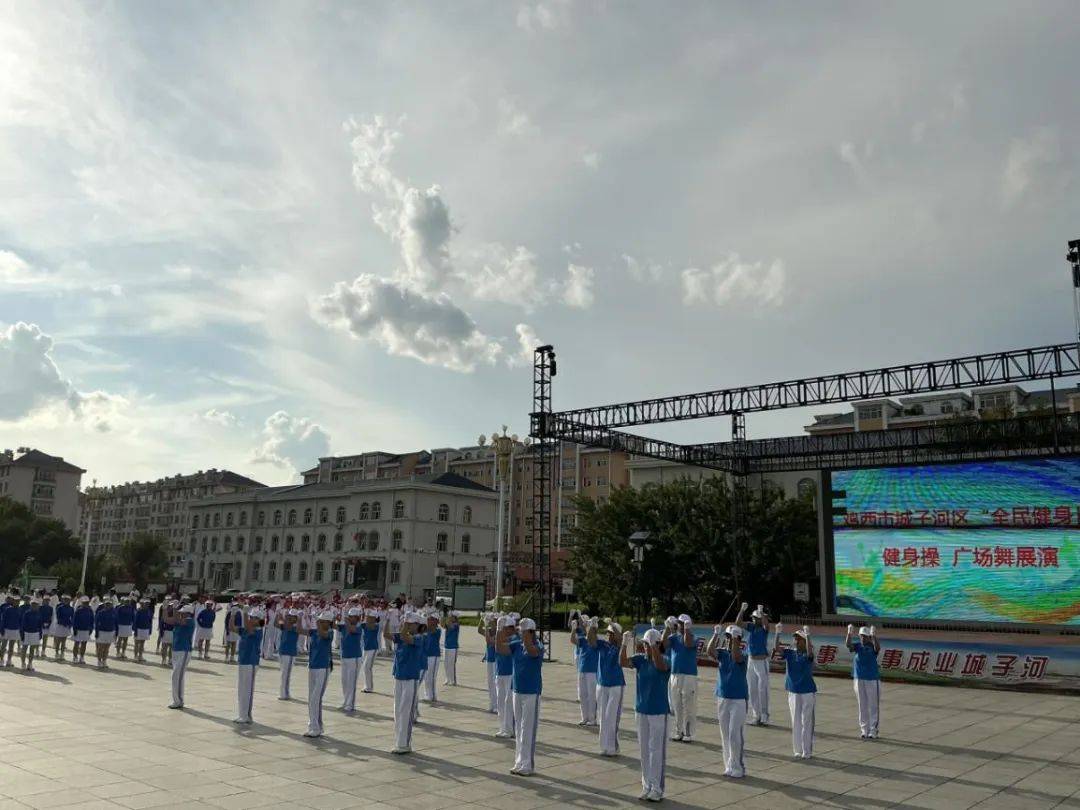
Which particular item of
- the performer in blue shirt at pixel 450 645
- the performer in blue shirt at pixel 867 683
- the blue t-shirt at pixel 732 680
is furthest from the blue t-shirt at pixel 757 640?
the performer in blue shirt at pixel 450 645

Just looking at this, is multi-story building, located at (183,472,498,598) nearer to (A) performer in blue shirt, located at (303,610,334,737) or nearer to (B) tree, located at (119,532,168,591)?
(B) tree, located at (119,532,168,591)

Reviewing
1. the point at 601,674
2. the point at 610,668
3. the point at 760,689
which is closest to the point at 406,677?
the point at 601,674

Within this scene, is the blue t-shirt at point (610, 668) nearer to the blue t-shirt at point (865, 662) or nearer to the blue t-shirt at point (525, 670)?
the blue t-shirt at point (525, 670)

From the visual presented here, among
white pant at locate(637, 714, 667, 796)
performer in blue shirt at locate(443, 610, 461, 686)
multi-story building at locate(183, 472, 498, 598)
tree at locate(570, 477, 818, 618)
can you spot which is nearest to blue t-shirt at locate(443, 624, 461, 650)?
performer in blue shirt at locate(443, 610, 461, 686)

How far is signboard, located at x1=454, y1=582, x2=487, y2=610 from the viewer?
42156 mm

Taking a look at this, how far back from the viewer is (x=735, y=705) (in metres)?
11.0

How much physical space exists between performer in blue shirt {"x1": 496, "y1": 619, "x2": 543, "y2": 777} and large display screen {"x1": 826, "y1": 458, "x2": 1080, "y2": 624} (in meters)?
23.1

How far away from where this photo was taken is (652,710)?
952 cm

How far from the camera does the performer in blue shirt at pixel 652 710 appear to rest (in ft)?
30.2

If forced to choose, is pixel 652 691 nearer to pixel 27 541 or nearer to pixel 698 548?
pixel 698 548

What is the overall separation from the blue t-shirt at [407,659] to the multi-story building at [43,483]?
421 ft

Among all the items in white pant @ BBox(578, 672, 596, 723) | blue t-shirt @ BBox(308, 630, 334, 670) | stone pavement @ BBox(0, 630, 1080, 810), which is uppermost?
blue t-shirt @ BBox(308, 630, 334, 670)

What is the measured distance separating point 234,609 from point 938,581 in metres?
23.8

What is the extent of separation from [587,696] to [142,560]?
72520 mm
